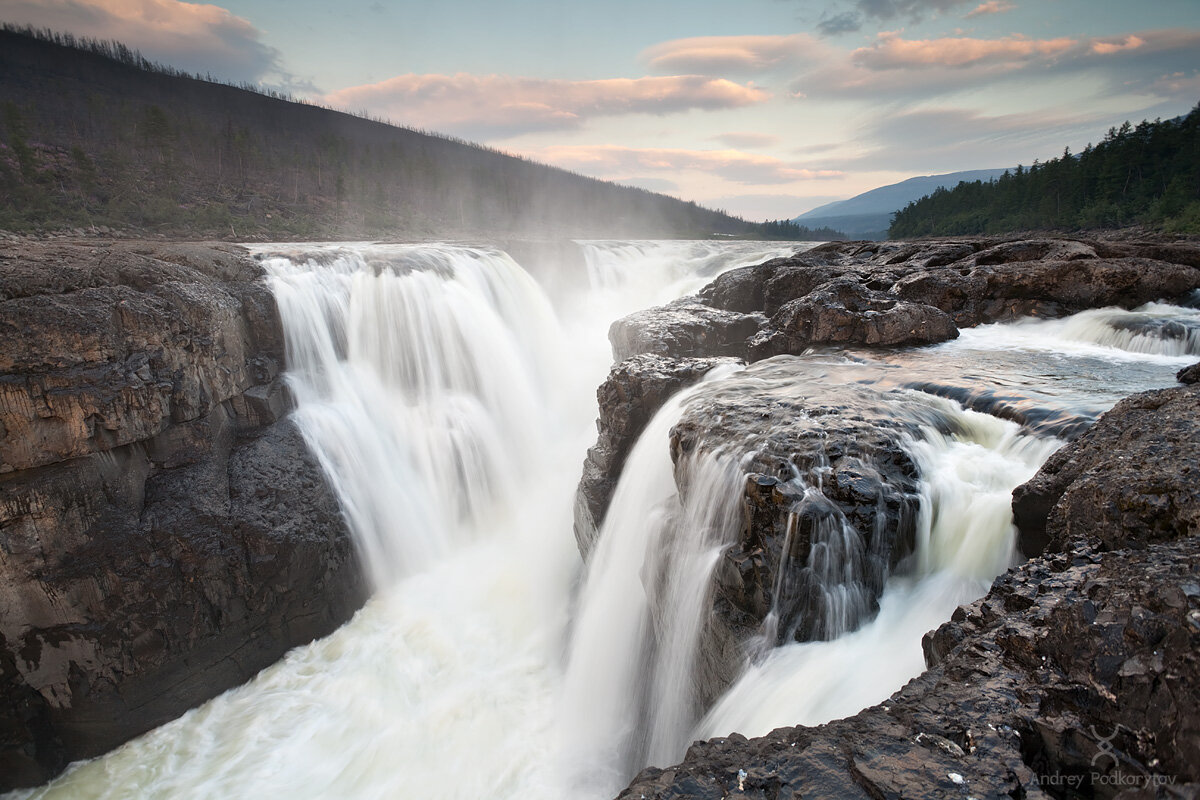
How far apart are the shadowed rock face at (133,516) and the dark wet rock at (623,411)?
4763mm

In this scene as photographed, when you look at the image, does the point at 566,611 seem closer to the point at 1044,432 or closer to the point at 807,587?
the point at 807,587

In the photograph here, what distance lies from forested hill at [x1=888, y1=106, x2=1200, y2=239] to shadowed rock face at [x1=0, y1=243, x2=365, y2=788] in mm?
46043

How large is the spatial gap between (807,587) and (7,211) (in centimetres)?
3417

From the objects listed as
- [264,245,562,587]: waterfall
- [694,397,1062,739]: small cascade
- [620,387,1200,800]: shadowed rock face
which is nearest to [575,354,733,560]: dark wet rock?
[694,397,1062,739]: small cascade

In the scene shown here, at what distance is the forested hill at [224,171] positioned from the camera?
2966 centimetres

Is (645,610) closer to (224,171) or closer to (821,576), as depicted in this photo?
(821,576)

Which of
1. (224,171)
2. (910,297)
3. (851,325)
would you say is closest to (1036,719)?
A: (851,325)

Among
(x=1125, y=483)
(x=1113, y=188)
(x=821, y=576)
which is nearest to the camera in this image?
(x=1125, y=483)

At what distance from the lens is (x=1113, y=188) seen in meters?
45.2

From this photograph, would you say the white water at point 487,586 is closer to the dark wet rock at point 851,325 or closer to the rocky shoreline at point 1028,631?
the rocky shoreline at point 1028,631

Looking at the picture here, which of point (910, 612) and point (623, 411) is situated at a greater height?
point (623, 411)

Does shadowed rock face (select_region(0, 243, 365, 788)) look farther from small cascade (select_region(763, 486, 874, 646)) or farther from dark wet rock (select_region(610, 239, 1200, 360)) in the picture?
small cascade (select_region(763, 486, 874, 646))

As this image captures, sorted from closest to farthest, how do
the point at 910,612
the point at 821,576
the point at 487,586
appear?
1. the point at 910,612
2. the point at 821,576
3. the point at 487,586

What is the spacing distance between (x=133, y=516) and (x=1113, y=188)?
65120 mm
